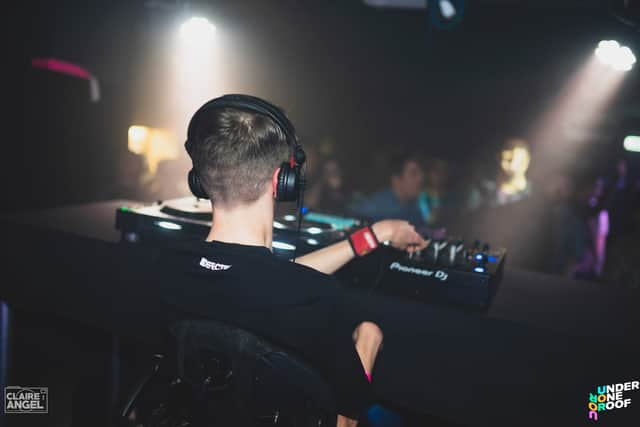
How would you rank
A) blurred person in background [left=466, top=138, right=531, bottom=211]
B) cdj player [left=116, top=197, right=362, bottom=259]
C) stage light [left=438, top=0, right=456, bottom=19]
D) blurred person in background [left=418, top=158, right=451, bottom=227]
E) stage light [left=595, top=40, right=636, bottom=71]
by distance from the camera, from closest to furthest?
cdj player [left=116, top=197, right=362, bottom=259] → stage light [left=595, top=40, right=636, bottom=71] → stage light [left=438, top=0, right=456, bottom=19] → blurred person in background [left=418, top=158, right=451, bottom=227] → blurred person in background [left=466, top=138, right=531, bottom=211]

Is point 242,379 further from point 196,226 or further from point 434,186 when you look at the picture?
point 434,186

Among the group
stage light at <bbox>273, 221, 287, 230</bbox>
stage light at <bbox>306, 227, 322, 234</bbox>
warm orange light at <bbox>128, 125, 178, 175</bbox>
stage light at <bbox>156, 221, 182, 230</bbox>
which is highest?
warm orange light at <bbox>128, 125, 178, 175</bbox>

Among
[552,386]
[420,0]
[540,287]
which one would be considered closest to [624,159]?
[420,0]

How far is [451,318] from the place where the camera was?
3.68 ft

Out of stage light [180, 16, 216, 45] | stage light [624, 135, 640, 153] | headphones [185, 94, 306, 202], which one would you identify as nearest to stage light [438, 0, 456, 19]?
stage light [180, 16, 216, 45]

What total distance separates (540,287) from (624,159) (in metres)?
5.14

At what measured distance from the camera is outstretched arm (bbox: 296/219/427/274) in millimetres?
1188

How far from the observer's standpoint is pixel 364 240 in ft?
3.88

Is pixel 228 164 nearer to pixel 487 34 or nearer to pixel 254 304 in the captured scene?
pixel 254 304

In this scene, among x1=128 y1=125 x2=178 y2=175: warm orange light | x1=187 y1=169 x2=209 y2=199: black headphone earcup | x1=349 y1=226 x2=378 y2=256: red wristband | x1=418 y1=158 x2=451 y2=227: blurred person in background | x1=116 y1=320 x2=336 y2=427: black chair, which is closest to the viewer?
x1=116 y1=320 x2=336 y2=427: black chair

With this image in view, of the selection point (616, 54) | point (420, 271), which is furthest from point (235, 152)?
point (616, 54)

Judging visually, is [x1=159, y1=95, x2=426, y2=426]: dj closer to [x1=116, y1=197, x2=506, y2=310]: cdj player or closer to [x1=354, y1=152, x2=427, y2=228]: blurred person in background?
[x1=116, y1=197, x2=506, y2=310]: cdj player

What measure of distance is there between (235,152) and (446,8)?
2.12 m

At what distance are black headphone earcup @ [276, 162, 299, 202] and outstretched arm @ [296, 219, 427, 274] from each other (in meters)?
0.26
